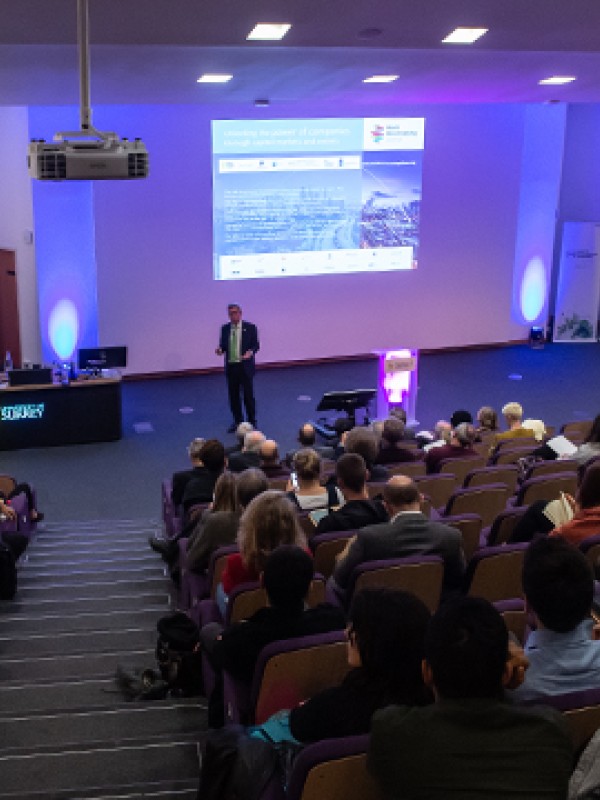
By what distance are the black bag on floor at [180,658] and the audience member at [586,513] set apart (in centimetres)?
168

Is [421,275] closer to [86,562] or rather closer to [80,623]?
[86,562]

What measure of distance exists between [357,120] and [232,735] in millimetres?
12256

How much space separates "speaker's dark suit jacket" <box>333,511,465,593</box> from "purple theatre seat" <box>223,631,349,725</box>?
89cm

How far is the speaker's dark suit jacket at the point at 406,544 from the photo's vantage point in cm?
372

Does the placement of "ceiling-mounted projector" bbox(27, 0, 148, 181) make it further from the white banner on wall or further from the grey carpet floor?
the white banner on wall

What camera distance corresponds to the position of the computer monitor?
1088 cm

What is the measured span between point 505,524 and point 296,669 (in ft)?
6.81

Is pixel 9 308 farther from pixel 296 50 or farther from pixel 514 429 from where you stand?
pixel 514 429

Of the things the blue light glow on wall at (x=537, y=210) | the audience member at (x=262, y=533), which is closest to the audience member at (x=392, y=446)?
the audience member at (x=262, y=533)

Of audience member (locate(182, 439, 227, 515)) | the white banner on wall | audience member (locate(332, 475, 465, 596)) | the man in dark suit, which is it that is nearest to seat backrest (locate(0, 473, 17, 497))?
audience member (locate(182, 439, 227, 515))

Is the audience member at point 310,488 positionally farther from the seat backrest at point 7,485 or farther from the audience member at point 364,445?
the seat backrest at point 7,485

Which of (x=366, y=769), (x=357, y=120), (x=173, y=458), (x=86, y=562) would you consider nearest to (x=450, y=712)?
(x=366, y=769)

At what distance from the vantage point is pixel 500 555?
12.0 ft

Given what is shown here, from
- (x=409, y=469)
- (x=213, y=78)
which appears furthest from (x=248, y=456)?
(x=213, y=78)
